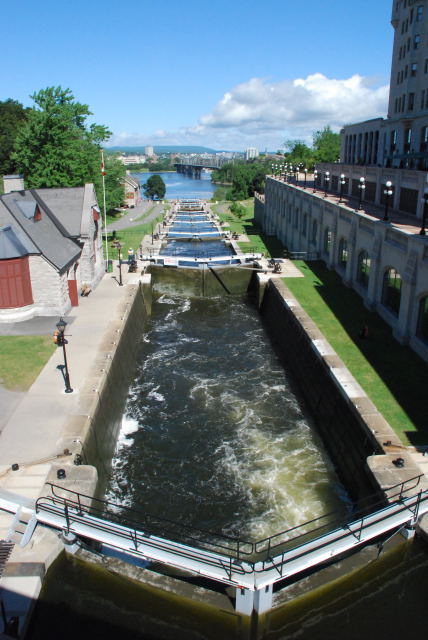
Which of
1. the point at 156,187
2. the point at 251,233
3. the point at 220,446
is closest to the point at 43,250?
the point at 220,446

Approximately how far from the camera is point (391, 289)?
90.9 ft

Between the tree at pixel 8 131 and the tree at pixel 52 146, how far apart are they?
27.0 metres

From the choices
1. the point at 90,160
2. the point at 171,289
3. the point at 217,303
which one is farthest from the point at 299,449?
the point at 90,160

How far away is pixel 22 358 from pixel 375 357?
15.8 metres

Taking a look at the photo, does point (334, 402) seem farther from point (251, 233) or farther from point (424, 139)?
point (251, 233)

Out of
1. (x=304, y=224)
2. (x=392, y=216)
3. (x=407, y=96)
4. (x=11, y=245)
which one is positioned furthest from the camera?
(x=407, y=96)

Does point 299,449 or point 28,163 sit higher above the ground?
point 28,163

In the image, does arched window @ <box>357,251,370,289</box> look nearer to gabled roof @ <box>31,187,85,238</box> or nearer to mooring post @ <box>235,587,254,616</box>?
gabled roof @ <box>31,187,85,238</box>

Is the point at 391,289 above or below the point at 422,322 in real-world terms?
above

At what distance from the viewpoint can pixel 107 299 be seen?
32312 millimetres

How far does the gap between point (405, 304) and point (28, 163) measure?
38.3m

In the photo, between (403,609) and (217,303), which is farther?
(217,303)

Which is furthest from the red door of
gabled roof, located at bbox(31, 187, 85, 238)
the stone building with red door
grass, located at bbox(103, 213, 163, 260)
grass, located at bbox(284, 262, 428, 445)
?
grass, located at bbox(103, 213, 163, 260)

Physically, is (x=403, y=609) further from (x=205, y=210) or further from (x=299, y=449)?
(x=205, y=210)
